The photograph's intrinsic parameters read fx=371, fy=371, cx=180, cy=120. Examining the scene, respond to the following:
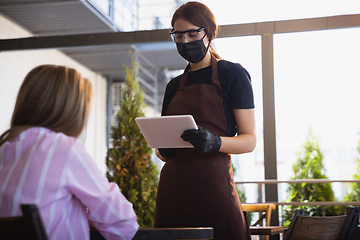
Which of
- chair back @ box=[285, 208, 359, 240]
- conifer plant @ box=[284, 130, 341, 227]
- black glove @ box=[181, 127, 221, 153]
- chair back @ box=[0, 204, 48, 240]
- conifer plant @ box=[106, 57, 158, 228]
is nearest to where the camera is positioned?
chair back @ box=[0, 204, 48, 240]

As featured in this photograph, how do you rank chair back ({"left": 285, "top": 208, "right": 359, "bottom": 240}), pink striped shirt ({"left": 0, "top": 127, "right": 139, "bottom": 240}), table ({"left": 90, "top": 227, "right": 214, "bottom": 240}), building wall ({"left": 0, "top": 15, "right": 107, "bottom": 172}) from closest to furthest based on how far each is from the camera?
pink striped shirt ({"left": 0, "top": 127, "right": 139, "bottom": 240}) < table ({"left": 90, "top": 227, "right": 214, "bottom": 240}) < chair back ({"left": 285, "top": 208, "right": 359, "bottom": 240}) < building wall ({"left": 0, "top": 15, "right": 107, "bottom": 172})

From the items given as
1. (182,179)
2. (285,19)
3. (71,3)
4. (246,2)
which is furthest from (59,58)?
(182,179)

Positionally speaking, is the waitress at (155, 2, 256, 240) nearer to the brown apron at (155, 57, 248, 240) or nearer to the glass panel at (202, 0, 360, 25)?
the brown apron at (155, 57, 248, 240)

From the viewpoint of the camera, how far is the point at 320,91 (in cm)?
477

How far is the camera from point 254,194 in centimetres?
491

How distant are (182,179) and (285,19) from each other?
9.55 ft

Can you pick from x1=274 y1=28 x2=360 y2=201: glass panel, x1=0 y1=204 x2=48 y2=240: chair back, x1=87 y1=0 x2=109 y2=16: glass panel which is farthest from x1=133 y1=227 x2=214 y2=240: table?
x1=87 y1=0 x2=109 y2=16: glass panel

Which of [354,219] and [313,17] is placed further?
[313,17]

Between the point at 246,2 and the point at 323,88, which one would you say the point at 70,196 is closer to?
the point at 246,2

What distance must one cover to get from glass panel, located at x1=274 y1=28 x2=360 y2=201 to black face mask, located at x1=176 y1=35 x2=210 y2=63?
117 inches

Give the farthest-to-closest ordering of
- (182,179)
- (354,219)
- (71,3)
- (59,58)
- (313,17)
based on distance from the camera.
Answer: (59,58), (71,3), (313,17), (354,219), (182,179)

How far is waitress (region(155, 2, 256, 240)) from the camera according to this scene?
1279mm

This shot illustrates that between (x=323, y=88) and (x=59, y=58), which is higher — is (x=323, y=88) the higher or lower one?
the lower one

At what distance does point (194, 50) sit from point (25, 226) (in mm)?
952
